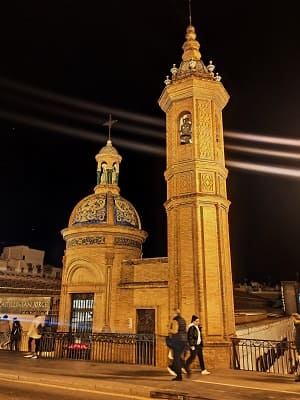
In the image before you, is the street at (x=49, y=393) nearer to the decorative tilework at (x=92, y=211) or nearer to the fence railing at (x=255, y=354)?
the fence railing at (x=255, y=354)

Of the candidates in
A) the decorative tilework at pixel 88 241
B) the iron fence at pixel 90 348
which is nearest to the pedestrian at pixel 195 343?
the iron fence at pixel 90 348

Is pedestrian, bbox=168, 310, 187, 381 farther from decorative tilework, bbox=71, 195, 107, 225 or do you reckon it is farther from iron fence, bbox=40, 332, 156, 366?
decorative tilework, bbox=71, 195, 107, 225

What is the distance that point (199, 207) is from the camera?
11.4m

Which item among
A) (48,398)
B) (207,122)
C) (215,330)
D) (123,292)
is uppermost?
(207,122)

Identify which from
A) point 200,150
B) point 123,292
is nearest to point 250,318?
point 123,292

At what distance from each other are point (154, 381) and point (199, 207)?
17.7 ft

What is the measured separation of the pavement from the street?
20 cm

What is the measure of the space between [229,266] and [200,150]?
3953 millimetres

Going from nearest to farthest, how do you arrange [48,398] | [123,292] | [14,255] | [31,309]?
[48,398], [123,292], [31,309], [14,255]

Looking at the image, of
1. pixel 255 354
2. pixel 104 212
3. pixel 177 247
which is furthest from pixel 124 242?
pixel 255 354

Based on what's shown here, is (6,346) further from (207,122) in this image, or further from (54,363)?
(207,122)

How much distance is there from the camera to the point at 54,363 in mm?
10625

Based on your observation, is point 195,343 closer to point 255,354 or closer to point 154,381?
point 154,381

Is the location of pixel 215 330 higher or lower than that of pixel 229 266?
lower
